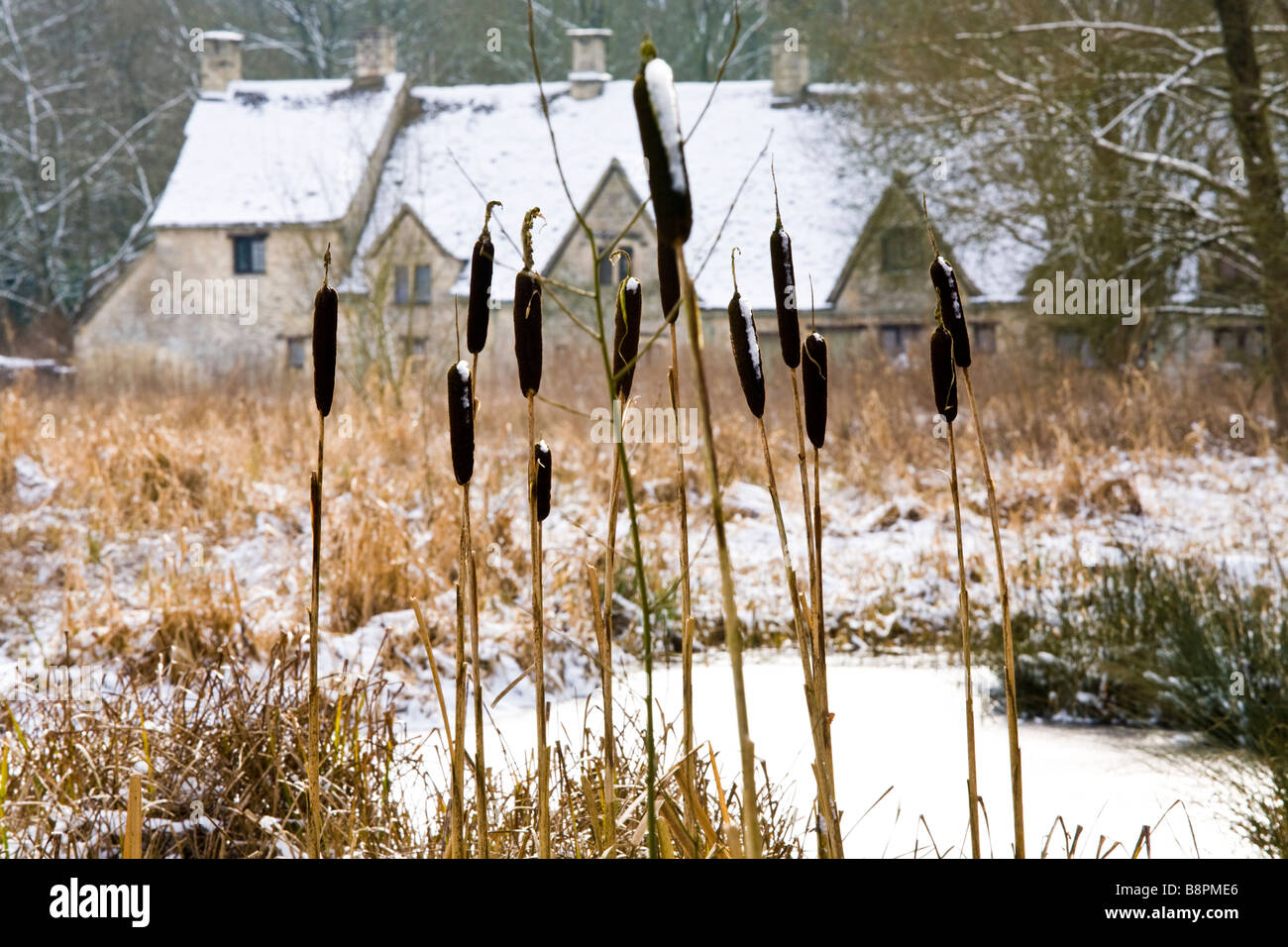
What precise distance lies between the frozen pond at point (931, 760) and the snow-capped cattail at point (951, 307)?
1.12 metres

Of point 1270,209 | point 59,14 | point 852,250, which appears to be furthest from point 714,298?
point 59,14

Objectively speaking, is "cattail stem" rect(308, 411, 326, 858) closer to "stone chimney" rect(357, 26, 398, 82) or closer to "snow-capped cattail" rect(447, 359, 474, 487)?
"snow-capped cattail" rect(447, 359, 474, 487)

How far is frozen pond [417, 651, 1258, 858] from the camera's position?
2.44m

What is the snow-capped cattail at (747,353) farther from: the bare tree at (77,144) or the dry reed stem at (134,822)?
the bare tree at (77,144)

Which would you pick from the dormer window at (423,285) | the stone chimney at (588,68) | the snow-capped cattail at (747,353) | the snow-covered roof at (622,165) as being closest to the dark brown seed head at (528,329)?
the snow-capped cattail at (747,353)

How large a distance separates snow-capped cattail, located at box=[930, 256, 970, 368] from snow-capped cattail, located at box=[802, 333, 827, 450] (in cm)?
10

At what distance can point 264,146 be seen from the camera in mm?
21625

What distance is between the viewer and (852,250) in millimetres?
18625

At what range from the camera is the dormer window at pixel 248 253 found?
22.5 m

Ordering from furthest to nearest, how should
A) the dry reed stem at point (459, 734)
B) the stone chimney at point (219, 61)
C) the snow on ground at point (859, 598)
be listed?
the stone chimney at point (219, 61) < the snow on ground at point (859, 598) < the dry reed stem at point (459, 734)

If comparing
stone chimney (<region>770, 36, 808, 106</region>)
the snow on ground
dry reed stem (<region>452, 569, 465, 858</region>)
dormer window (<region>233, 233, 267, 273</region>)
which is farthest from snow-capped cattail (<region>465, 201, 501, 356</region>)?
dormer window (<region>233, 233, 267, 273</region>)

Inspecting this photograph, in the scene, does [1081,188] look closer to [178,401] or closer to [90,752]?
[178,401]

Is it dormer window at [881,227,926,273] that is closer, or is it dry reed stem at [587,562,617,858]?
dry reed stem at [587,562,617,858]

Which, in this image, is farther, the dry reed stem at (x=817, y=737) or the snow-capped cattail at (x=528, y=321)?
the dry reed stem at (x=817, y=737)
